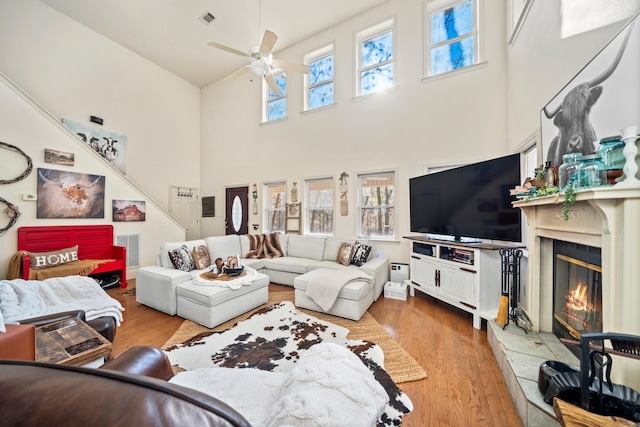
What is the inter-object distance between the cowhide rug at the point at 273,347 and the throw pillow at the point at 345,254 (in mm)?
1353

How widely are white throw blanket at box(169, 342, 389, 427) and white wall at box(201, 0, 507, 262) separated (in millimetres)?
3669

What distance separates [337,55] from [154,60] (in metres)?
4.57

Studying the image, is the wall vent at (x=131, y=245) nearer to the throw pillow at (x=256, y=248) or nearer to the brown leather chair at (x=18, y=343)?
the throw pillow at (x=256, y=248)

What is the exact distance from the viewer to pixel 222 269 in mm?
3176

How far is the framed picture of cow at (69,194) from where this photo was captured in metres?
3.79

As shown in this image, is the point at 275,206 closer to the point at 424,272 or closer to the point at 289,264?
the point at 289,264

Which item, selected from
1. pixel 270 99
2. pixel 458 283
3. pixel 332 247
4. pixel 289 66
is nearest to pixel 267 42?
pixel 289 66

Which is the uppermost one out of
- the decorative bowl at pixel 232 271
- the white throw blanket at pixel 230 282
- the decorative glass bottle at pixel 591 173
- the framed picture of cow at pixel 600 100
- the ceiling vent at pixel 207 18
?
the ceiling vent at pixel 207 18

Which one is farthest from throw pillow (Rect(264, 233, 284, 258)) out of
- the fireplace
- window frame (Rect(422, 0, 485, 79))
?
window frame (Rect(422, 0, 485, 79))

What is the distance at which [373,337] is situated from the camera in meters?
2.47

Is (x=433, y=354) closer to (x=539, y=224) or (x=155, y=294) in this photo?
(x=539, y=224)

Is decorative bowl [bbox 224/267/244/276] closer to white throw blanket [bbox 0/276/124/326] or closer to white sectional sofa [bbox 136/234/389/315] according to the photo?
white sectional sofa [bbox 136/234/389/315]

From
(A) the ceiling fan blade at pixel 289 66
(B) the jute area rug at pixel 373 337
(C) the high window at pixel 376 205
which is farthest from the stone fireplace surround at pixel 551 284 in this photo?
(A) the ceiling fan blade at pixel 289 66

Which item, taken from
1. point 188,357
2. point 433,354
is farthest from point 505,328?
point 188,357
